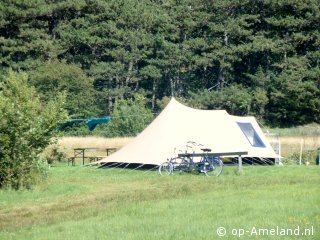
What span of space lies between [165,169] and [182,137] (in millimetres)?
1786

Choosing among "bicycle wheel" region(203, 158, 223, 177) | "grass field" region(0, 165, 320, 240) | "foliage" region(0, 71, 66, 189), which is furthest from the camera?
"bicycle wheel" region(203, 158, 223, 177)

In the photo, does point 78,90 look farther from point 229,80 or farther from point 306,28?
point 306,28

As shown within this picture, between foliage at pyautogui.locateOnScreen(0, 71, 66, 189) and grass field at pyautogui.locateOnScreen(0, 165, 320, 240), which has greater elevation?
foliage at pyautogui.locateOnScreen(0, 71, 66, 189)

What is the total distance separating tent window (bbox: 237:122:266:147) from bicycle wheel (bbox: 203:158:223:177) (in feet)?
11.0

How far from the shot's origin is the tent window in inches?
883

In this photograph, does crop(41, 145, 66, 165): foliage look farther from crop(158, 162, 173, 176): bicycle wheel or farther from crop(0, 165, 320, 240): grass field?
crop(0, 165, 320, 240): grass field

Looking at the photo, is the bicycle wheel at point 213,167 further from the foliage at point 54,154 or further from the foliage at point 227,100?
the foliage at point 227,100

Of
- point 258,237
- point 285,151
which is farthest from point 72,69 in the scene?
point 258,237

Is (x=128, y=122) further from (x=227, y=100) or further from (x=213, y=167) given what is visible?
(x=213, y=167)

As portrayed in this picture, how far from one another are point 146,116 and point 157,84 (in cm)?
1172

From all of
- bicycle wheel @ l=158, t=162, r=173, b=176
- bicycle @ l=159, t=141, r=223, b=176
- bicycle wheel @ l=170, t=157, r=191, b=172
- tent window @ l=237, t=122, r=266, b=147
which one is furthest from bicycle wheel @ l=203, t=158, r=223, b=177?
tent window @ l=237, t=122, r=266, b=147

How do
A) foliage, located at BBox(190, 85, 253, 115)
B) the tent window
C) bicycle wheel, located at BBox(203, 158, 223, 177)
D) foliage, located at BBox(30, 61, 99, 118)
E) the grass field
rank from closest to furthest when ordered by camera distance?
1. the grass field
2. bicycle wheel, located at BBox(203, 158, 223, 177)
3. the tent window
4. foliage, located at BBox(30, 61, 99, 118)
5. foliage, located at BBox(190, 85, 253, 115)

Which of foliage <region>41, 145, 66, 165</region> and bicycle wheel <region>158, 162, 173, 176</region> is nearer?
bicycle wheel <region>158, 162, 173, 176</region>

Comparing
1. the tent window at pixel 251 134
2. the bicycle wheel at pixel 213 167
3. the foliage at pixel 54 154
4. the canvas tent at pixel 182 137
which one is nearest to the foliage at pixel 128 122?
the foliage at pixel 54 154
